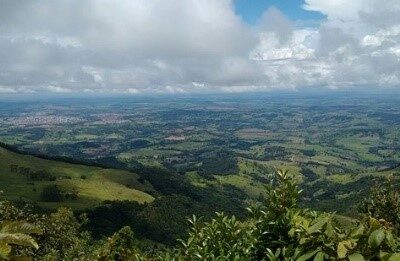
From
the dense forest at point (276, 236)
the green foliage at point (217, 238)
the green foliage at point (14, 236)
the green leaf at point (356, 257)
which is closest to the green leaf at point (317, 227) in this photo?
the dense forest at point (276, 236)

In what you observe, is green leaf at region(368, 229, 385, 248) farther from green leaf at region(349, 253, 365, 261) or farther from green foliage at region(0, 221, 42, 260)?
green foliage at region(0, 221, 42, 260)

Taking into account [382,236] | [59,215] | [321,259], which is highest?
[382,236]

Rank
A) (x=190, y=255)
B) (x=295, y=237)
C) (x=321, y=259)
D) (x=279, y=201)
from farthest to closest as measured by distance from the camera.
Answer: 1. (x=190, y=255)
2. (x=279, y=201)
3. (x=295, y=237)
4. (x=321, y=259)

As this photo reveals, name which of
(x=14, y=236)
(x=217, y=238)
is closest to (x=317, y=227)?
(x=14, y=236)

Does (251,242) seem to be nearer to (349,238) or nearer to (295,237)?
(295,237)

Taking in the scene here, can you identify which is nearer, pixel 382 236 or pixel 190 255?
pixel 382 236

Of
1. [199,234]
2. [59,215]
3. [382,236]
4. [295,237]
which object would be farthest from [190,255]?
[59,215]

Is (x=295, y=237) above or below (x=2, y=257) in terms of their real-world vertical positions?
below

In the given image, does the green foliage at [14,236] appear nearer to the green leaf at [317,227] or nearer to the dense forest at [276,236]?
the dense forest at [276,236]

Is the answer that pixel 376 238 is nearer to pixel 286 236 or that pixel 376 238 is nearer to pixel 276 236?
pixel 286 236
